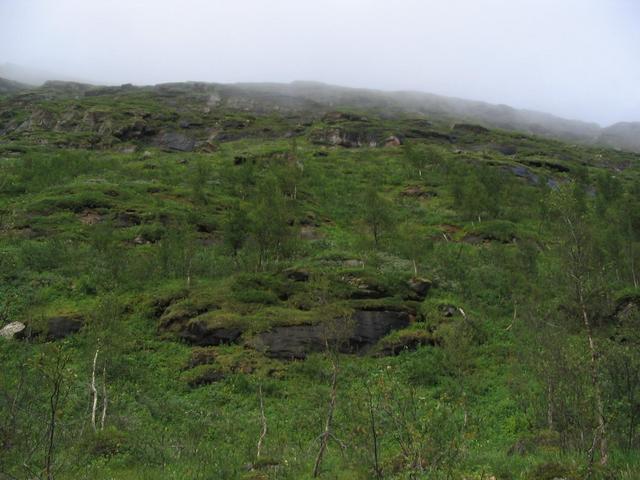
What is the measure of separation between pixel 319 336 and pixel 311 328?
0.79m

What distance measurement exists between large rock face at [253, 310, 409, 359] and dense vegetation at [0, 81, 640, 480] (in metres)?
0.13

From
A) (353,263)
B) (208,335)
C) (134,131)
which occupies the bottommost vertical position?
(208,335)

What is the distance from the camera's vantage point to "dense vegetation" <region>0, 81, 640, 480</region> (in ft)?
43.2

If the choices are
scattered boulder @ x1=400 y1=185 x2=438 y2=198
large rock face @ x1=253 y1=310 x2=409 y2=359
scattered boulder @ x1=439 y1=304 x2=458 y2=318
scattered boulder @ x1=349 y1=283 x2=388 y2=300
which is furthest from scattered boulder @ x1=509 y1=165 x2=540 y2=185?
large rock face @ x1=253 y1=310 x2=409 y2=359

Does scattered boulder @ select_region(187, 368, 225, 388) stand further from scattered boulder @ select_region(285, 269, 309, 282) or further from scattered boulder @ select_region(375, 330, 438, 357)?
scattered boulder @ select_region(285, 269, 309, 282)

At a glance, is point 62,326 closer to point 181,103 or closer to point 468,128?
point 468,128

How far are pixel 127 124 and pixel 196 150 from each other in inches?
822

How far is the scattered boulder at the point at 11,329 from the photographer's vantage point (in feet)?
87.4

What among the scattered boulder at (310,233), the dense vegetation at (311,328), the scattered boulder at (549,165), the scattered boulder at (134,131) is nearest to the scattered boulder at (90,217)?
the dense vegetation at (311,328)

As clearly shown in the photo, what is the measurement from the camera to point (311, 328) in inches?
1112

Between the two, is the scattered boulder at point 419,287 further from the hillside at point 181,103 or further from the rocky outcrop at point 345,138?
the hillside at point 181,103

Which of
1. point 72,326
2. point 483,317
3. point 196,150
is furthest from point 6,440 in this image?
point 196,150

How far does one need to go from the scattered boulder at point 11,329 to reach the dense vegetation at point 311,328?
0.48 m

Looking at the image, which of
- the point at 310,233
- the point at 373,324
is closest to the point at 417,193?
the point at 310,233
